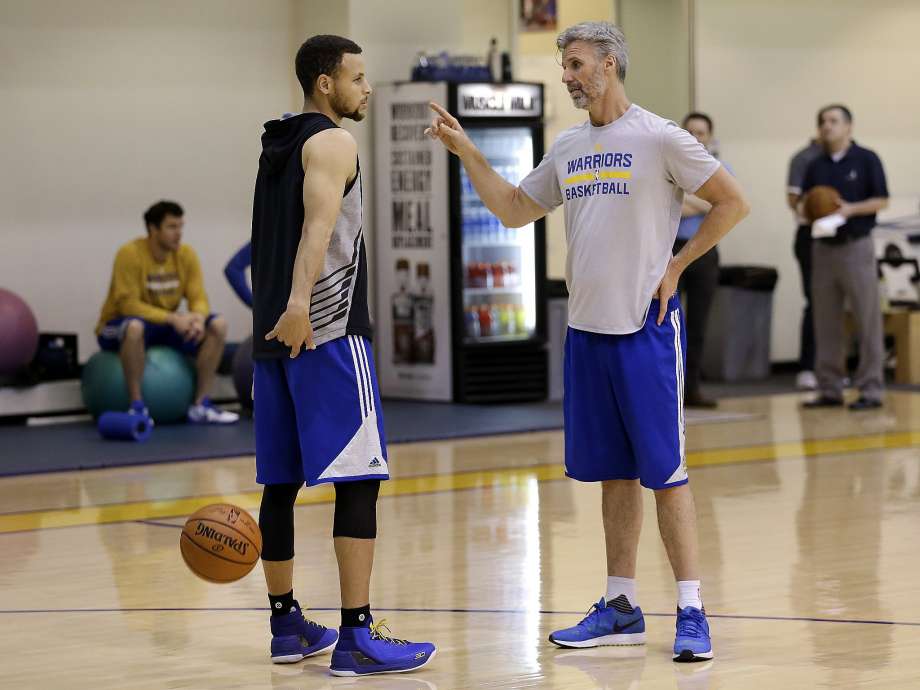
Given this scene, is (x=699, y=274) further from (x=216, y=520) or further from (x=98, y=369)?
(x=216, y=520)

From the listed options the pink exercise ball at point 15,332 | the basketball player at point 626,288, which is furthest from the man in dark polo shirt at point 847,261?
the basketball player at point 626,288

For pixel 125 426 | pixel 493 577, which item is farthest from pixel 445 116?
pixel 125 426

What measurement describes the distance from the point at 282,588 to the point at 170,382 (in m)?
5.54

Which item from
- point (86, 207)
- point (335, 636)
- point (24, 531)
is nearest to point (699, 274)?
point (86, 207)

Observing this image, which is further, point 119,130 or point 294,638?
point 119,130

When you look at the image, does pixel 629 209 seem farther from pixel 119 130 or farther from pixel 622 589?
pixel 119 130

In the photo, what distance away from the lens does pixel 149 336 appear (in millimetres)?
9867

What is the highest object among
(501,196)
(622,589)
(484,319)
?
(501,196)

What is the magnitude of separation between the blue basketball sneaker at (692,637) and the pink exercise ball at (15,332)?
6.23 meters

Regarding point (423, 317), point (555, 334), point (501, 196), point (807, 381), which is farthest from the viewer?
point (807, 381)

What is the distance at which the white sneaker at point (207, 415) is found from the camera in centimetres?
989

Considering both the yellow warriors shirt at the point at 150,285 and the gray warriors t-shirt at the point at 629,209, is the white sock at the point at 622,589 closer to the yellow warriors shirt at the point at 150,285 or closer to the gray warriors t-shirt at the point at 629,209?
the gray warriors t-shirt at the point at 629,209

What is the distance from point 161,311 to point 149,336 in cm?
21

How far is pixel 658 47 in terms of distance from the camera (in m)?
12.5
